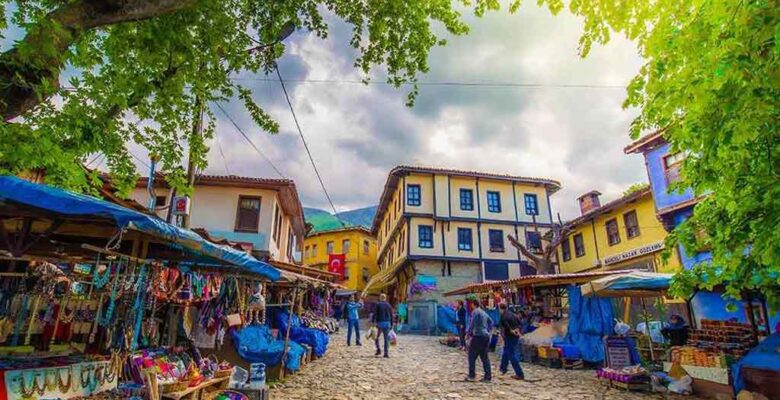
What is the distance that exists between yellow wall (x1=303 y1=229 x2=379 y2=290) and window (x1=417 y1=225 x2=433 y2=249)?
20.1 m

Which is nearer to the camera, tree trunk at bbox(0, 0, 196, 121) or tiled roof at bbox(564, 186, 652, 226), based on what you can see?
tree trunk at bbox(0, 0, 196, 121)

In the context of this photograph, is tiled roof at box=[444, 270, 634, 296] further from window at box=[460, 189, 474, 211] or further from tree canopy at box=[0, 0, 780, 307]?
window at box=[460, 189, 474, 211]

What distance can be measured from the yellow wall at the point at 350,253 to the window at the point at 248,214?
2672 centimetres

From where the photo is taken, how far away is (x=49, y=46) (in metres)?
3.85

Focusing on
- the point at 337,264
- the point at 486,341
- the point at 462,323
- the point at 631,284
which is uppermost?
the point at 337,264

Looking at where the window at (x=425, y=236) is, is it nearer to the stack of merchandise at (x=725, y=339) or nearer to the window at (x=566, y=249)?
the window at (x=566, y=249)

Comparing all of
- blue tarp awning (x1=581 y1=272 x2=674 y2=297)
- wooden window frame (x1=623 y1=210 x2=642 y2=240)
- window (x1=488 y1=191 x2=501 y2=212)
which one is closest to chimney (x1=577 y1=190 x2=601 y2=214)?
wooden window frame (x1=623 y1=210 x2=642 y2=240)

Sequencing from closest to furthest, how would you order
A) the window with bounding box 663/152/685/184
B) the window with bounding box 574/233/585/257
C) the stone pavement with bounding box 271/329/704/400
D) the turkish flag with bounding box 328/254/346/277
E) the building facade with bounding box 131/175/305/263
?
1. the stone pavement with bounding box 271/329/704/400
2. the window with bounding box 663/152/685/184
3. the building facade with bounding box 131/175/305/263
4. the window with bounding box 574/233/585/257
5. the turkish flag with bounding box 328/254/346/277

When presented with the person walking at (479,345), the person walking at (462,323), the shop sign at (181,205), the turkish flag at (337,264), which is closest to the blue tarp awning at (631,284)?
the person walking at (479,345)

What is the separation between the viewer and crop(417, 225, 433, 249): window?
84.0ft

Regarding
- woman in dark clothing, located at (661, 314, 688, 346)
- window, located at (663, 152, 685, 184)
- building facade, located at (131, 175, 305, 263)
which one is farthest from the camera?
building facade, located at (131, 175, 305, 263)

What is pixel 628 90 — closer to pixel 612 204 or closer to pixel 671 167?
pixel 671 167

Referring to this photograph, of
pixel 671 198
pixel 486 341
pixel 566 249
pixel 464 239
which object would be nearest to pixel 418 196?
pixel 464 239

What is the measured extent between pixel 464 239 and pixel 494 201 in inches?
152
